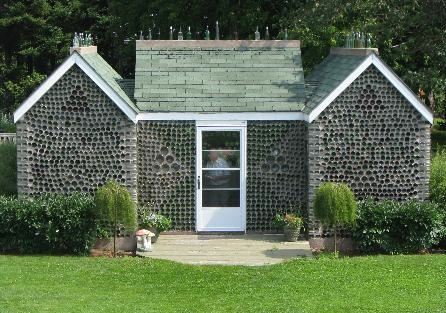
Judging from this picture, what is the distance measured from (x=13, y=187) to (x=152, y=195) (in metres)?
2.83

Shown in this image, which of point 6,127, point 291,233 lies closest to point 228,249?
point 291,233

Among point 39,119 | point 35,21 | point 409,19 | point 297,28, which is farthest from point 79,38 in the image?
point 35,21

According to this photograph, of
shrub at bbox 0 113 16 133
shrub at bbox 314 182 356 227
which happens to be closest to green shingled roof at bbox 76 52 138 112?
shrub at bbox 314 182 356 227

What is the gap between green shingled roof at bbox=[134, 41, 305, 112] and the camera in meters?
16.5

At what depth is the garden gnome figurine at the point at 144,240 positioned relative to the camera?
15.5 meters

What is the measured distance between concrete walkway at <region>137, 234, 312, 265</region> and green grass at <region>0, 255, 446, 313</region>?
49cm

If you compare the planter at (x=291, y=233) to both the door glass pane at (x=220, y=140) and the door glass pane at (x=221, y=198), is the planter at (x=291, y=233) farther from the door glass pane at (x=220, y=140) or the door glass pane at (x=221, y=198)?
the door glass pane at (x=220, y=140)

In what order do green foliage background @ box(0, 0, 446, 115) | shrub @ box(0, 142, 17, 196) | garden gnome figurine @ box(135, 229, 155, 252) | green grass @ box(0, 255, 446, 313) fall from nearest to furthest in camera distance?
green grass @ box(0, 255, 446, 313) → garden gnome figurine @ box(135, 229, 155, 252) → shrub @ box(0, 142, 17, 196) → green foliage background @ box(0, 0, 446, 115)

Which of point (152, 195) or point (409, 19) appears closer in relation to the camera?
point (152, 195)

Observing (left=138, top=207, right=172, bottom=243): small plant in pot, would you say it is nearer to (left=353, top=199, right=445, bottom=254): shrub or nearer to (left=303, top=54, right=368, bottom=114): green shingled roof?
(left=303, top=54, right=368, bottom=114): green shingled roof

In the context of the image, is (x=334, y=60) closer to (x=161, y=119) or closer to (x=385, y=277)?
(x=161, y=119)

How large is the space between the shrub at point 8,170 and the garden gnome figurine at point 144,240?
3044mm

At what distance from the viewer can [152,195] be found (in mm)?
16516

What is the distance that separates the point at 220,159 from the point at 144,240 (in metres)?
2.24
